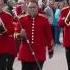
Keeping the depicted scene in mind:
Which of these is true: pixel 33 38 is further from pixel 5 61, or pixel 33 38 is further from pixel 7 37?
pixel 5 61

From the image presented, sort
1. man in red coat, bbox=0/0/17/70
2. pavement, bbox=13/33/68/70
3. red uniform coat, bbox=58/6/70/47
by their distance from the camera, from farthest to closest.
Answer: pavement, bbox=13/33/68/70 → red uniform coat, bbox=58/6/70/47 → man in red coat, bbox=0/0/17/70

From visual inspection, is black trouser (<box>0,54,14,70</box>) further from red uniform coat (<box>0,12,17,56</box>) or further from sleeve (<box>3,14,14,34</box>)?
sleeve (<box>3,14,14,34</box>)

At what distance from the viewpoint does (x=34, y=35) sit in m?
9.37

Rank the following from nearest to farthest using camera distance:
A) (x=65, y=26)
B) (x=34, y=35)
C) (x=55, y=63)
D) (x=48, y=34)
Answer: (x=34, y=35)
(x=48, y=34)
(x=65, y=26)
(x=55, y=63)

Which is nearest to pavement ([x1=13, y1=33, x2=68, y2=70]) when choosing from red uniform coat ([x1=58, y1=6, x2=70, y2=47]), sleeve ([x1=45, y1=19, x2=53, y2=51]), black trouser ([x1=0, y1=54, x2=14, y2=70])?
red uniform coat ([x1=58, y1=6, x2=70, y2=47])

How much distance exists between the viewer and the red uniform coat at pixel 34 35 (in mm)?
9359

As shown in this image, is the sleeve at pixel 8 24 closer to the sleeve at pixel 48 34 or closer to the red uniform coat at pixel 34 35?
the red uniform coat at pixel 34 35

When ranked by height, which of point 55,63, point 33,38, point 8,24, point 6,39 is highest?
point 8,24

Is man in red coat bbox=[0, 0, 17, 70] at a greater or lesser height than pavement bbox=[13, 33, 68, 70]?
greater

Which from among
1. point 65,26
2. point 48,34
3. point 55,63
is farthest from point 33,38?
point 55,63

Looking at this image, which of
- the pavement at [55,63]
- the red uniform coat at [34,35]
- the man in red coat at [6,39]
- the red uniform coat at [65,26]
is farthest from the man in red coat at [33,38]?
the pavement at [55,63]

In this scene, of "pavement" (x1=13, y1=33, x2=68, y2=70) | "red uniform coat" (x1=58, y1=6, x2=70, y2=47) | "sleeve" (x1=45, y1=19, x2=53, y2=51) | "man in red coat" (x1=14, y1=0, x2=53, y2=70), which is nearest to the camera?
"man in red coat" (x1=14, y1=0, x2=53, y2=70)

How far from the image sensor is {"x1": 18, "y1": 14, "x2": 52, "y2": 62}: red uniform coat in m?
9.36

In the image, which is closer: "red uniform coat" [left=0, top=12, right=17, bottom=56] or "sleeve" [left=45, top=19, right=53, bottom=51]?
"sleeve" [left=45, top=19, right=53, bottom=51]
